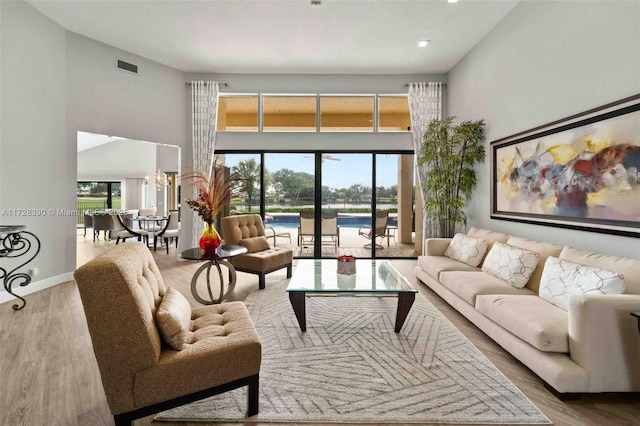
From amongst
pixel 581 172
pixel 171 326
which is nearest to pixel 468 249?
pixel 581 172

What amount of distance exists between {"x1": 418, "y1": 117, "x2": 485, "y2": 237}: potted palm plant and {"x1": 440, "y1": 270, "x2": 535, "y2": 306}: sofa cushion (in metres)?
1.94

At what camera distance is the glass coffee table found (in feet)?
10.3

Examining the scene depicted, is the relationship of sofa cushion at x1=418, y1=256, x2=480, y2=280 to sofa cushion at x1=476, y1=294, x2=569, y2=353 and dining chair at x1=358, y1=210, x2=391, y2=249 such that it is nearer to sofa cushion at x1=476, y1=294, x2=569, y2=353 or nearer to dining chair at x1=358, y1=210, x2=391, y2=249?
sofa cushion at x1=476, y1=294, x2=569, y2=353

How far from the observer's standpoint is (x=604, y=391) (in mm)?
2102

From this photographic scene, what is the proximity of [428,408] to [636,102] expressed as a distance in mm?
2791

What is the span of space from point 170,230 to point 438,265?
4.95 m

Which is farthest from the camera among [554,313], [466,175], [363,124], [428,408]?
[363,124]

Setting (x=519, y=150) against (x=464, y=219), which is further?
(x=464, y=219)

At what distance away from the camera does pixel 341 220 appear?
686cm

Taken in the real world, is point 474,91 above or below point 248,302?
above

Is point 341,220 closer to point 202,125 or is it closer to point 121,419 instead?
point 202,125

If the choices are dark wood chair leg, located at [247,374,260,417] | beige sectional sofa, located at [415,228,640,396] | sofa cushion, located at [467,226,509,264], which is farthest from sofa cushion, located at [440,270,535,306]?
dark wood chair leg, located at [247,374,260,417]

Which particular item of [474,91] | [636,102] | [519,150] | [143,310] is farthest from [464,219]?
[143,310]

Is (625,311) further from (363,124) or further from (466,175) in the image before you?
(363,124)
